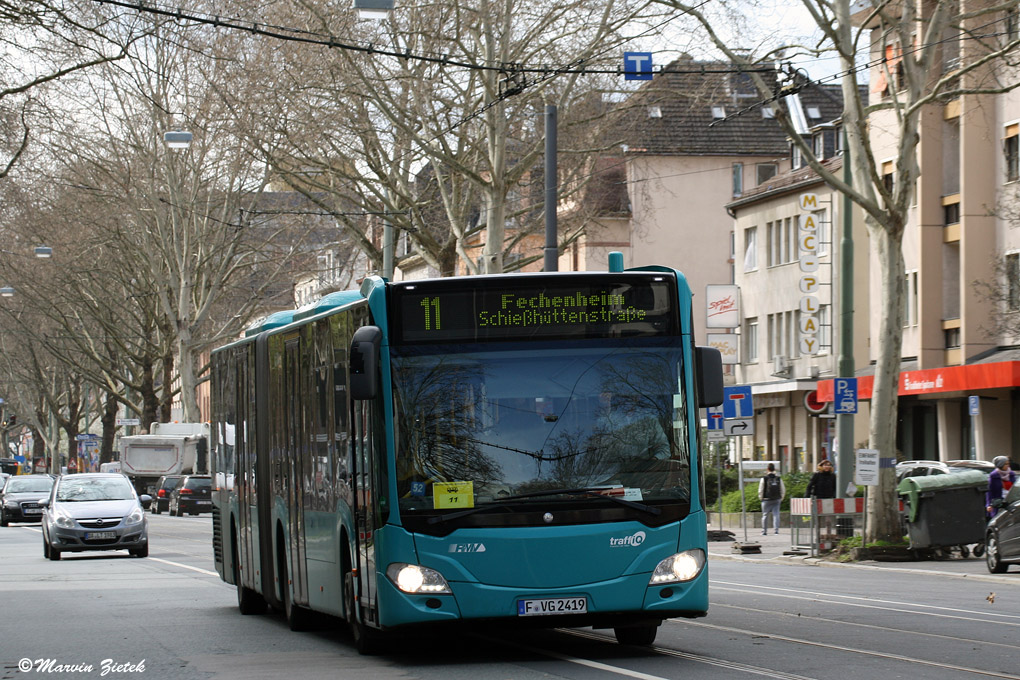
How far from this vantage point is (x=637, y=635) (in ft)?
43.2

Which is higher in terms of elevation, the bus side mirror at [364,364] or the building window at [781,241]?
the building window at [781,241]

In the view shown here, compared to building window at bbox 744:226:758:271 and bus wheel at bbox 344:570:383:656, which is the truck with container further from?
bus wheel at bbox 344:570:383:656

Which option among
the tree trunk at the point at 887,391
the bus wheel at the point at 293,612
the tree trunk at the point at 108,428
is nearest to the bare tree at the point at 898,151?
the tree trunk at the point at 887,391

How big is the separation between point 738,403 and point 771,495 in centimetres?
591

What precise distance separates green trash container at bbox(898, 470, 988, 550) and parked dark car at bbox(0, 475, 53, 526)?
33.8m

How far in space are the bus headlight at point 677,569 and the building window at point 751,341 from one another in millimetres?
53185

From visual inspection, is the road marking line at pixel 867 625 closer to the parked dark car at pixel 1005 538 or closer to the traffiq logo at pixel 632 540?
the traffiq logo at pixel 632 540

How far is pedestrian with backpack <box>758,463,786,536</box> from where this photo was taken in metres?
38.8

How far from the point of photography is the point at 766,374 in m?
63.6

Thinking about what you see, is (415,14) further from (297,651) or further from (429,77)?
(297,651)

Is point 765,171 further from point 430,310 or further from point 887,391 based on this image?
point 430,310

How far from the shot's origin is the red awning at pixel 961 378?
142 feet

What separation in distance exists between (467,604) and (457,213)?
32.0 meters

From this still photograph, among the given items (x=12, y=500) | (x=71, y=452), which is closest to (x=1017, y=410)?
(x=12, y=500)
